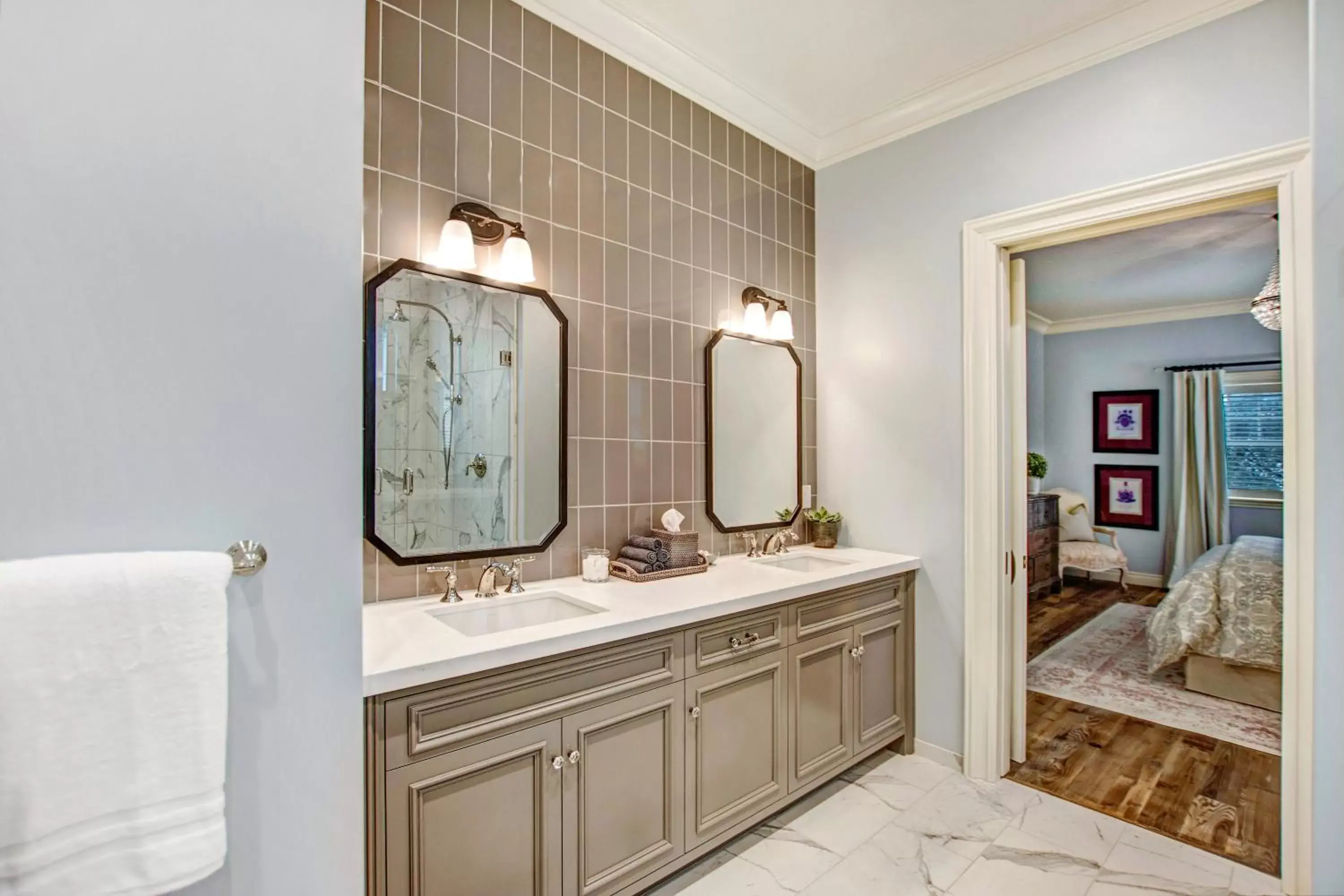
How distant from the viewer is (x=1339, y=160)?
1078mm

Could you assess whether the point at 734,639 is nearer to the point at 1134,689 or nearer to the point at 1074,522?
the point at 1134,689

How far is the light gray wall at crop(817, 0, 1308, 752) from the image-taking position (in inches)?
79.5

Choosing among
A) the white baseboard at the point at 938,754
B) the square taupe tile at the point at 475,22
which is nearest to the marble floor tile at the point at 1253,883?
the white baseboard at the point at 938,754

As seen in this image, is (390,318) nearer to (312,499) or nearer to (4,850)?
(312,499)

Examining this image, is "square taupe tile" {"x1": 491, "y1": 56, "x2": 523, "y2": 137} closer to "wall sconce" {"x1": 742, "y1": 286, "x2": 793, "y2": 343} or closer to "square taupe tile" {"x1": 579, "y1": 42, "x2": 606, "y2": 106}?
"square taupe tile" {"x1": 579, "y1": 42, "x2": 606, "y2": 106}

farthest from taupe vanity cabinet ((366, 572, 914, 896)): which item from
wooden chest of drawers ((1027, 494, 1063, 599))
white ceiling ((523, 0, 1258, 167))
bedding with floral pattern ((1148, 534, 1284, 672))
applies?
wooden chest of drawers ((1027, 494, 1063, 599))

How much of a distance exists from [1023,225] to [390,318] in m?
2.32

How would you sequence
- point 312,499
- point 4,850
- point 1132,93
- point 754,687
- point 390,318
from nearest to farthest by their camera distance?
point 4,850
point 312,499
point 390,318
point 754,687
point 1132,93

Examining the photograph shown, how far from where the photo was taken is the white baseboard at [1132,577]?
19.8 ft

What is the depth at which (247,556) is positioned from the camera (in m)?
0.99

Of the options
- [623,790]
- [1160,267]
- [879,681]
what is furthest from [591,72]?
[1160,267]

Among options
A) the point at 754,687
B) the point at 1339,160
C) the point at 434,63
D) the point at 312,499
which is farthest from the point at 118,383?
the point at 1339,160

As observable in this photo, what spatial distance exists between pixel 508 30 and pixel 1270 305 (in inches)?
146

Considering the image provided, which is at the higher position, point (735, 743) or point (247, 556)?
point (247, 556)
